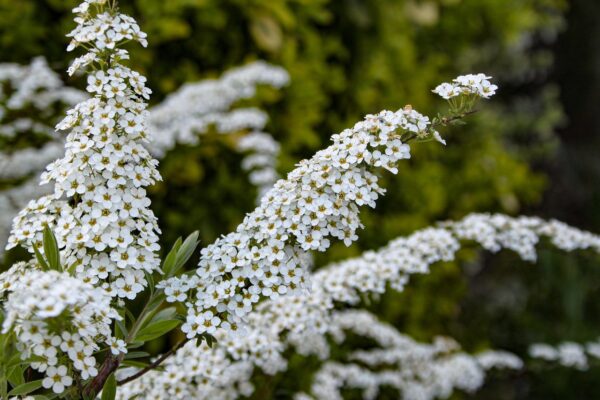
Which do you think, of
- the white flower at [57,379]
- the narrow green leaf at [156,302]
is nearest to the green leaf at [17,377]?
the white flower at [57,379]

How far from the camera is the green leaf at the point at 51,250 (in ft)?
4.88

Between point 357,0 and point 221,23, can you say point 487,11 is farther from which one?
point 221,23

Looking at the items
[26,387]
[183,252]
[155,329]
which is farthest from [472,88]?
[26,387]

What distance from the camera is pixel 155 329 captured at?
158 cm

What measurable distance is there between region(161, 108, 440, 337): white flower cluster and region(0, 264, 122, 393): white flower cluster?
22 cm

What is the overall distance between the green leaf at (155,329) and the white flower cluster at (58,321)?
0.41ft

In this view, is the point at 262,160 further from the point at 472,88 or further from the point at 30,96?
the point at 472,88

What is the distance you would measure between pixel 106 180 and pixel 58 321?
35cm

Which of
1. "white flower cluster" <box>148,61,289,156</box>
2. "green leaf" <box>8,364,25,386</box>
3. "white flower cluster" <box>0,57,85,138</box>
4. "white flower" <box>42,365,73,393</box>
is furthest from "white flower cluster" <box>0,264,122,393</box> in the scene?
"white flower cluster" <box>148,61,289,156</box>

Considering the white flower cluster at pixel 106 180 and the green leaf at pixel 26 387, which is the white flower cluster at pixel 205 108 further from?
the green leaf at pixel 26 387

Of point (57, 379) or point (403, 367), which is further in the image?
point (403, 367)

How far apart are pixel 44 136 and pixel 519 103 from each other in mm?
4810

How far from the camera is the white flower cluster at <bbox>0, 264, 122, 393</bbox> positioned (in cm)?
123

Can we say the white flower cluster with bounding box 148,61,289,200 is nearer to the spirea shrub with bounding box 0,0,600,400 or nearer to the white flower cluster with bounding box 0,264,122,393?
the spirea shrub with bounding box 0,0,600,400
